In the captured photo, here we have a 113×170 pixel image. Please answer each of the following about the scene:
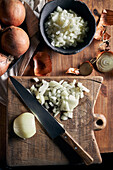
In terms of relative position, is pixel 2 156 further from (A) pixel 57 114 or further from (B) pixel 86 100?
(B) pixel 86 100

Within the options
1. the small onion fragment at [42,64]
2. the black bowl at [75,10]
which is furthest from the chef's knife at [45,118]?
the black bowl at [75,10]

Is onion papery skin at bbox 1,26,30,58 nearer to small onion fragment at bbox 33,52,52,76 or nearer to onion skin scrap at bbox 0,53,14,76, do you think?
onion skin scrap at bbox 0,53,14,76

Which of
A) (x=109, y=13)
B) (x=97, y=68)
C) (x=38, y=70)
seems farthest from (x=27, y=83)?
(x=109, y=13)

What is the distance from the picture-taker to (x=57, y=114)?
996 mm

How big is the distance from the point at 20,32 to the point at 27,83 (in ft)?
0.76

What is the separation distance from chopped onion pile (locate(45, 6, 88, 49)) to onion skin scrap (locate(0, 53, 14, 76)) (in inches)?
8.2

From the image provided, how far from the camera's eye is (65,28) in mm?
994

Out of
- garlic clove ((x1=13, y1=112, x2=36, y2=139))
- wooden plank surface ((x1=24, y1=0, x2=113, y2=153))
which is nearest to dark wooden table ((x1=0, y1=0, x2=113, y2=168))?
wooden plank surface ((x1=24, y1=0, x2=113, y2=153))

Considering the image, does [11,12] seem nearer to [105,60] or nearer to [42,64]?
[42,64]

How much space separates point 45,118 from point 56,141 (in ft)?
0.39

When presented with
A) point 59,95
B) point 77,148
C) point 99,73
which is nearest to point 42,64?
point 59,95

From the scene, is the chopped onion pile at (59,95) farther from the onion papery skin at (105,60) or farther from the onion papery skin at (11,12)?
the onion papery skin at (11,12)

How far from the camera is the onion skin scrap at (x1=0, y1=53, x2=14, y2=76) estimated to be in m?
0.92

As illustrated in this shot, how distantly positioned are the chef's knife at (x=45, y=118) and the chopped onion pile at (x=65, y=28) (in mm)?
256
